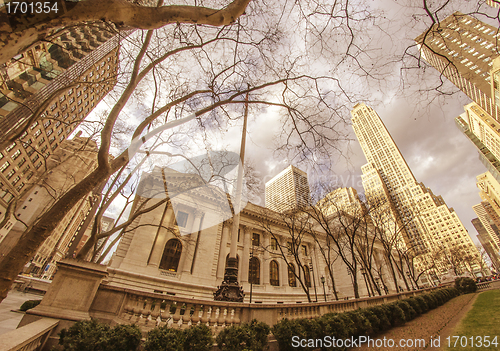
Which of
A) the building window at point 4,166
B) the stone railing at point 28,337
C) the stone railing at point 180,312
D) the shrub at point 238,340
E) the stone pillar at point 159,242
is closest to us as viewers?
the stone railing at point 28,337

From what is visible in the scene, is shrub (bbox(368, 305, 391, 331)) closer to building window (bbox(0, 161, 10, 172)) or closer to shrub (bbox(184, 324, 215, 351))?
shrub (bbox(184, 324, 215, 351))

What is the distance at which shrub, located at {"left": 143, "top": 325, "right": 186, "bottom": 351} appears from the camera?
370cm

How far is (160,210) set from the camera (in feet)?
80.6

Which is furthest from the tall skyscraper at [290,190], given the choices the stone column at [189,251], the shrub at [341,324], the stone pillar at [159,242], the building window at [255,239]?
the stone pillar at [159,242]

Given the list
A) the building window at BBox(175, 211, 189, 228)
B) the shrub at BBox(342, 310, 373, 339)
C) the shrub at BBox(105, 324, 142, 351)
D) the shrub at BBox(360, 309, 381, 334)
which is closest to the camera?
the shrub at BBox(105, 324, 142, 351)

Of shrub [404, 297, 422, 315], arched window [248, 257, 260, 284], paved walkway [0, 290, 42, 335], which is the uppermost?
arched window [248, 257, 260, 284]

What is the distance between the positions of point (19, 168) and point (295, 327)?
58.9 m

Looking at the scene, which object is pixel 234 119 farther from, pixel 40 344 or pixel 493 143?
pixel 493 143

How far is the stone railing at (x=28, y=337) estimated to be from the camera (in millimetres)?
2594

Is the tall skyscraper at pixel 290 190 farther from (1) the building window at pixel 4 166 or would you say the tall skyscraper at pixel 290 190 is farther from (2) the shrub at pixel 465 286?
(1) the building window at pixel 4 166

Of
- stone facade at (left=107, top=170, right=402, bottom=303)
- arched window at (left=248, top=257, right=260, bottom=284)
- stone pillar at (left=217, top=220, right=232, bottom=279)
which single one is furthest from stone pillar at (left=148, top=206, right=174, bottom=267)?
arched window at (left=248, top=257, right=260, bottom=284)

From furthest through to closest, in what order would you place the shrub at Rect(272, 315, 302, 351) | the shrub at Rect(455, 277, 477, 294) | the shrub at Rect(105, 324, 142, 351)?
the shrub at Rect(455, 277, 477, 294) → the shrub at Rect(272, 315, 302, 351) → the shrub at Rect(105, 324, 142, 351)

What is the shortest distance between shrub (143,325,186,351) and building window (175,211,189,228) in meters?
23.5

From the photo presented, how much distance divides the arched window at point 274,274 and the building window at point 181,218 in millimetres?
14291
